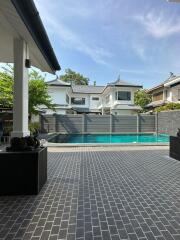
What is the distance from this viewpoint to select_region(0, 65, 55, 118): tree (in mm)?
13555

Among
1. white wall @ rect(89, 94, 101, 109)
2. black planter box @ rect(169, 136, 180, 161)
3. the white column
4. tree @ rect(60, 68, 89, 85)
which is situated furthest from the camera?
tree @ rect(60, 68, 89, 85)

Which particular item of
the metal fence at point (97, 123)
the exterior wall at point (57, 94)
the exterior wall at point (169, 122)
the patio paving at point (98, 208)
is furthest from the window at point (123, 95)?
the patio paving at point (98, 208)

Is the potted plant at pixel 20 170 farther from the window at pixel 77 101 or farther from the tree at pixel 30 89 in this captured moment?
the window at pixel 77 101

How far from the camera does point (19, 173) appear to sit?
3641 millimetres

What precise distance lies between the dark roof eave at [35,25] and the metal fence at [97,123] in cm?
1489

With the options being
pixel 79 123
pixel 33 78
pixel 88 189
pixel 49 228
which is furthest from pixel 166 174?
pixel 79 123

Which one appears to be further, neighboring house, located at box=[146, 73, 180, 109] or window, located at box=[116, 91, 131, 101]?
window, located at box=[116, 91, 131, 101]

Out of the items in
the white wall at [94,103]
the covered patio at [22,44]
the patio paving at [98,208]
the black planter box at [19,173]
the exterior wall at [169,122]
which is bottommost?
the patio paving at [98,208]

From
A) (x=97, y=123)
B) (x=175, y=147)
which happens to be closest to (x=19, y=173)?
(x=175, y=147)

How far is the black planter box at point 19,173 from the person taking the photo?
3.59m

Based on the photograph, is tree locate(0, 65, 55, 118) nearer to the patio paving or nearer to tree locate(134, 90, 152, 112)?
the patio paving

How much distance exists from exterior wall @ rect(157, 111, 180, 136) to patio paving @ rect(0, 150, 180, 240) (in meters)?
12.5

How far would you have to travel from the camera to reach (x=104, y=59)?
2850 centimetres

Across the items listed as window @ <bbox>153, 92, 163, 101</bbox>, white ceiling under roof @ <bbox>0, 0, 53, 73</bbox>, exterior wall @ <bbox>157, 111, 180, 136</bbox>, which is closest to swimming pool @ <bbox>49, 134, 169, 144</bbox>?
exterior wall @ <bbox>157, 111, 180, 136</bbox>
